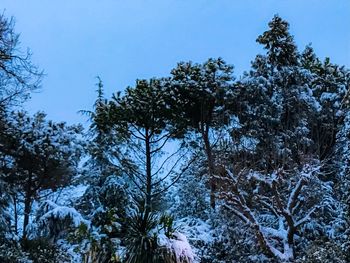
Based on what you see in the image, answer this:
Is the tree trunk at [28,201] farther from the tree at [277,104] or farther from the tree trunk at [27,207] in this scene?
the tree at [277,104]

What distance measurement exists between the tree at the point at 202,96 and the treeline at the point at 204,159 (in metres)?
0.04

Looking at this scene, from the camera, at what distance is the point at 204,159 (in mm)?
16047

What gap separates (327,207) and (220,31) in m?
8.70

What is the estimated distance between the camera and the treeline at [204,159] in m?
12.7

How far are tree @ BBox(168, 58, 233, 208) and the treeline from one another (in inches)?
1.5

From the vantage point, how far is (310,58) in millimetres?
17641

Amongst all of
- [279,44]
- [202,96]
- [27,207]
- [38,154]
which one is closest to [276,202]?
[202,96]

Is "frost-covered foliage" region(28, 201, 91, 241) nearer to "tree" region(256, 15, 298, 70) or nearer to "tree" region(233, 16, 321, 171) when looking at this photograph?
"tree" region(233, 16, 321, 171)

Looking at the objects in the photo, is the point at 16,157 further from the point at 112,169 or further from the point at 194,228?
the point at 194,228

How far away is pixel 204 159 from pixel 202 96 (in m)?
2.16

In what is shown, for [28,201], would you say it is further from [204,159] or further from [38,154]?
[204,159]

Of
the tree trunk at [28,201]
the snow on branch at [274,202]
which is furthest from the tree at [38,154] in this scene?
the snow on branch at [274,202]

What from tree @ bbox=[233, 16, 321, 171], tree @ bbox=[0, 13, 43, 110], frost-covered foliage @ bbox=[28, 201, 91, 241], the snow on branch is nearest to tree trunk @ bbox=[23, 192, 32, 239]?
frost-covered foliage @ bbox=[28, 201, 91, 241]

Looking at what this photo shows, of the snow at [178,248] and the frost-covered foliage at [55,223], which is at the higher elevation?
the frost-covered foliage at [55,223]
